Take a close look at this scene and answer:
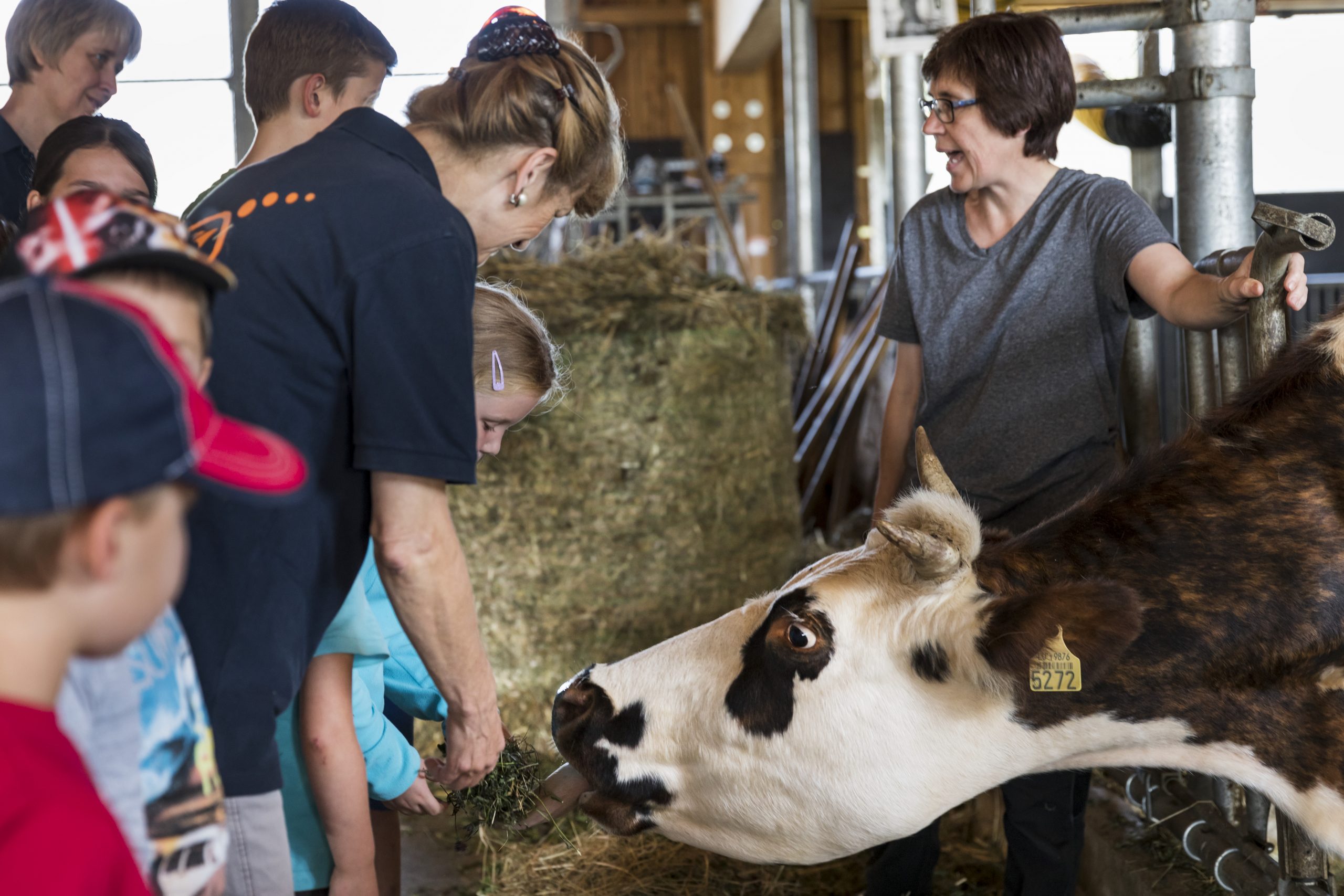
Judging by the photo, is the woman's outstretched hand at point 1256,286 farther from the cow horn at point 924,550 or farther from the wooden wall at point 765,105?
the wooden wall at point 765,105

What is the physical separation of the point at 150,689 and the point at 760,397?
339 cm

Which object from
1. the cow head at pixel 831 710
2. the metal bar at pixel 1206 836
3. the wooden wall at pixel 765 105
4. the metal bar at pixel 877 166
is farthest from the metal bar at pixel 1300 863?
the wooden wall at pixel 765 105

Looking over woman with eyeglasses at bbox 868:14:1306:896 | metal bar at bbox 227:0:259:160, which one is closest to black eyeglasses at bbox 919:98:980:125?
woman with eyeglasses at bbox 868:14:1306:896

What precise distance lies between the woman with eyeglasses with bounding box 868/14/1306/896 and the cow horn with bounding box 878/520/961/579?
1.97 feet

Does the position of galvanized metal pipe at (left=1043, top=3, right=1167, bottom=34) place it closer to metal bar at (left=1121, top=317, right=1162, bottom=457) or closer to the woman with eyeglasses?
the woman with eyeglasses

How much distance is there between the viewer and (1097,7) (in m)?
2.71

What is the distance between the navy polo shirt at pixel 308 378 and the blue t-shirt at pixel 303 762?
0.85 feet

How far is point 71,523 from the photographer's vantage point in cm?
79

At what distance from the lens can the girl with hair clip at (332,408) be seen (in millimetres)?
1306

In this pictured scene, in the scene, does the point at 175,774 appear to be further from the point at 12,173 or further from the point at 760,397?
the point at 760,397

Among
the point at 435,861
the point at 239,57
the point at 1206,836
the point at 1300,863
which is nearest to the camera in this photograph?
the point at 1300,863

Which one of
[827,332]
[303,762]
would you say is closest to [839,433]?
[827,332]

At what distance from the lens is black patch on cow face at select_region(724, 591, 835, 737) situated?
1.87 meters

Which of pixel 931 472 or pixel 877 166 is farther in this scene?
pixel 877 166
